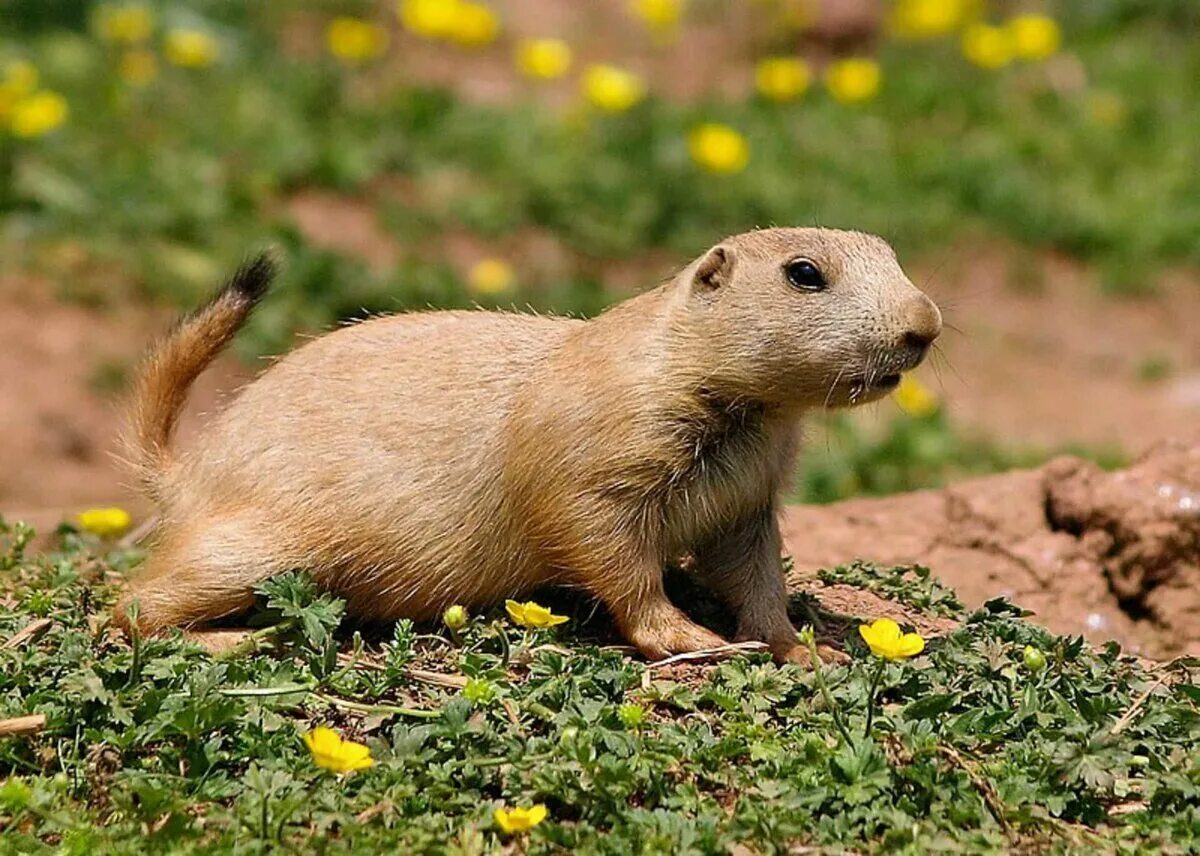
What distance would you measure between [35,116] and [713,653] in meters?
6.64

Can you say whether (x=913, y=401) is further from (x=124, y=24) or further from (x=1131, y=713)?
(x=124, y=24)

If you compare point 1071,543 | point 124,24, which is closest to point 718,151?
point 124,24

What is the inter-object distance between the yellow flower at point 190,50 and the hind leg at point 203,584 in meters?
6.70

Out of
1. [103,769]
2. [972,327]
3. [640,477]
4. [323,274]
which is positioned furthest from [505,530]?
[972,327]

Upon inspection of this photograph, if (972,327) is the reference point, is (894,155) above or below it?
above

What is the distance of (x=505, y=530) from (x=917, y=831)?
5.51 ft

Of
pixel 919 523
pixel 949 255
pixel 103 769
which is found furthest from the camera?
pixel 949 255

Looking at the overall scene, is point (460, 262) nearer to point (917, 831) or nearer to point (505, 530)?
point (505, 530)

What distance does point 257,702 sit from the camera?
4.62 m

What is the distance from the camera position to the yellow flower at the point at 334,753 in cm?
391

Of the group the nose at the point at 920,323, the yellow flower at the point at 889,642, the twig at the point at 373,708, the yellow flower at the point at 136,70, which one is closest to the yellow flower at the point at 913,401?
the nose at the point at 920,323

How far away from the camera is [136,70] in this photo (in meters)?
11.4

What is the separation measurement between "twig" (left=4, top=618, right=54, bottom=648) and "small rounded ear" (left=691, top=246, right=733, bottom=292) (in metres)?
2.19

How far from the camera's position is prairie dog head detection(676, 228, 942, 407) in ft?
16.2
